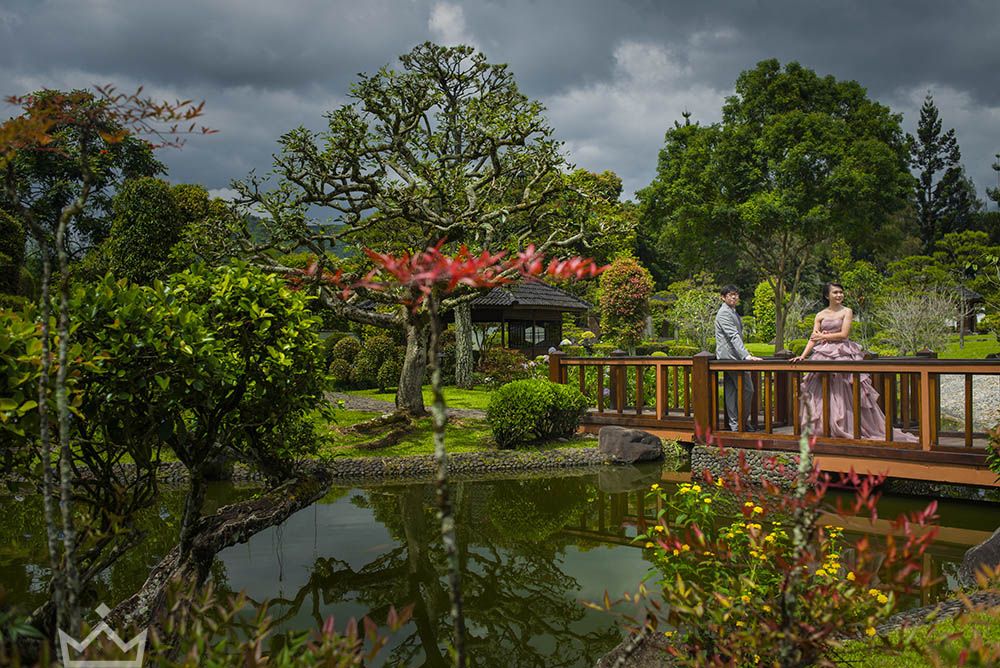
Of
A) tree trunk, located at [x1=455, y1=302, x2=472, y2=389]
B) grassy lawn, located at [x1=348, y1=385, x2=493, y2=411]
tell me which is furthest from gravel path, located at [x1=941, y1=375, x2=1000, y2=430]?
tree trunk, located at [x1=455, y1=302, x2=472, y2=389]

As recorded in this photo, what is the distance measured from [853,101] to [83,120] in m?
28.5

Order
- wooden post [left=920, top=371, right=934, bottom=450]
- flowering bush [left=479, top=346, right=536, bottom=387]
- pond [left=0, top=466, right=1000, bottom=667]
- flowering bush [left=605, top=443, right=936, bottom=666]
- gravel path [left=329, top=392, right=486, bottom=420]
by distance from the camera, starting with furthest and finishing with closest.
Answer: flowering bush [left=479, top=346, right=536, bottom=387], gravel path [left=329, top=392, right=486, bottom=420], wooden post [left=920, top=371, right=934, bottom=450], pond [left=0, top=466, right=1000, bottom=667], flowering bush [left=605, top=443, right=936, bottom=666]

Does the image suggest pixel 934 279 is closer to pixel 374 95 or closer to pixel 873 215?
pixel 873 215

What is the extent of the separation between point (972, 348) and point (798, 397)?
26736 millimetres

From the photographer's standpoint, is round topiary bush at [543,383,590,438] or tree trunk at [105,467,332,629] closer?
tree trunk at [105,467,332,629]

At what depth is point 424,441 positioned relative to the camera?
1123cm

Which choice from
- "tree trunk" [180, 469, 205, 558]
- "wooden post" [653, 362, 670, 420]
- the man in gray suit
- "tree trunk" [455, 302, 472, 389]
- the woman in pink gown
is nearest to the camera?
"tree trunk" [180, 469, 205, 558]

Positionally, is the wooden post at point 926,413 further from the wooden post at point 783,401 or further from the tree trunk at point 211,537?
the tree trunk at point 211,537

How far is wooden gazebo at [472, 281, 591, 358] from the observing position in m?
23.0

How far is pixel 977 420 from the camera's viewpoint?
14.1m

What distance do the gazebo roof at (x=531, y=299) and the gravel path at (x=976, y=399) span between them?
11.6 meters

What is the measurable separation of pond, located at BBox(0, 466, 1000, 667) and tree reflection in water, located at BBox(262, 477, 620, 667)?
1cm

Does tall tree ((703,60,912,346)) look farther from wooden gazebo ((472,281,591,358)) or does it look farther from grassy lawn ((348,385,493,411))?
grassy lawn ((348,385,493,411))

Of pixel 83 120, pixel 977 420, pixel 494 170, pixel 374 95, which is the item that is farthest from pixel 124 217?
pixel 977 420
